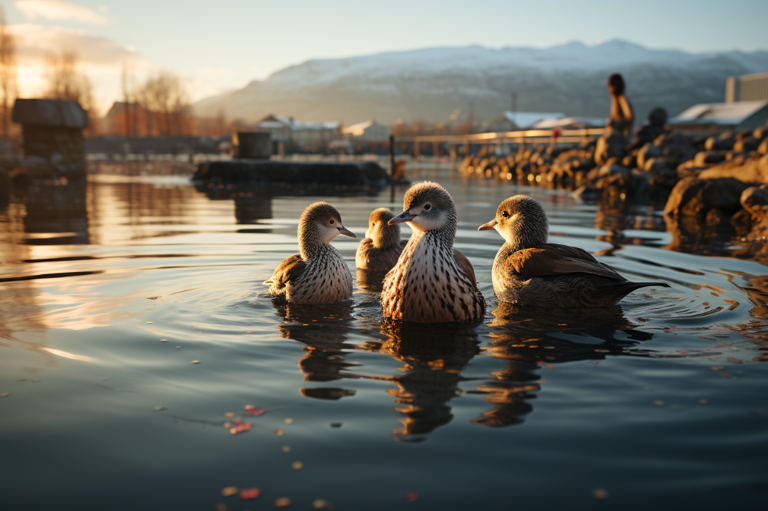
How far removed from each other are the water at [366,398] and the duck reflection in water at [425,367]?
19 millimetres

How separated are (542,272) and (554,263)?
133 mm

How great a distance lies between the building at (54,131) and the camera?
21.6 m

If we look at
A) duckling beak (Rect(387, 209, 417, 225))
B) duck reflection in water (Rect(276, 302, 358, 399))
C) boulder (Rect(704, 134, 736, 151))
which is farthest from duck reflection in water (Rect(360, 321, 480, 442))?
boulder (Rect(704, 134, 736, 151))

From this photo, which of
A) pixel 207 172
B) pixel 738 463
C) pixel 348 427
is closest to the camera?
pixel 738 463

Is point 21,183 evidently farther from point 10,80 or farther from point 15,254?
point 10,80

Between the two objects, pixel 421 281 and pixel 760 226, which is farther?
pixel 760 226

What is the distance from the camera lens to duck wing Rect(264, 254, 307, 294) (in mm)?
5750

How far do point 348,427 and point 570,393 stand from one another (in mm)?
1328

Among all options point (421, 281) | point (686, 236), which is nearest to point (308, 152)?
point (686, 236)

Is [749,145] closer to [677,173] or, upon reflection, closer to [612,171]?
[677,173]

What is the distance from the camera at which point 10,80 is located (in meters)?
38.3

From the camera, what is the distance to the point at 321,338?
4.53 metres

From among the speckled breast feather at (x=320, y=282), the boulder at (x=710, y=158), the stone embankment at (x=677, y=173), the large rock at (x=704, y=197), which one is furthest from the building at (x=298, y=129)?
the speckled breast feather at (x=320, y=282)

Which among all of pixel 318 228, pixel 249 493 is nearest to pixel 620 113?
pixel 318 228
